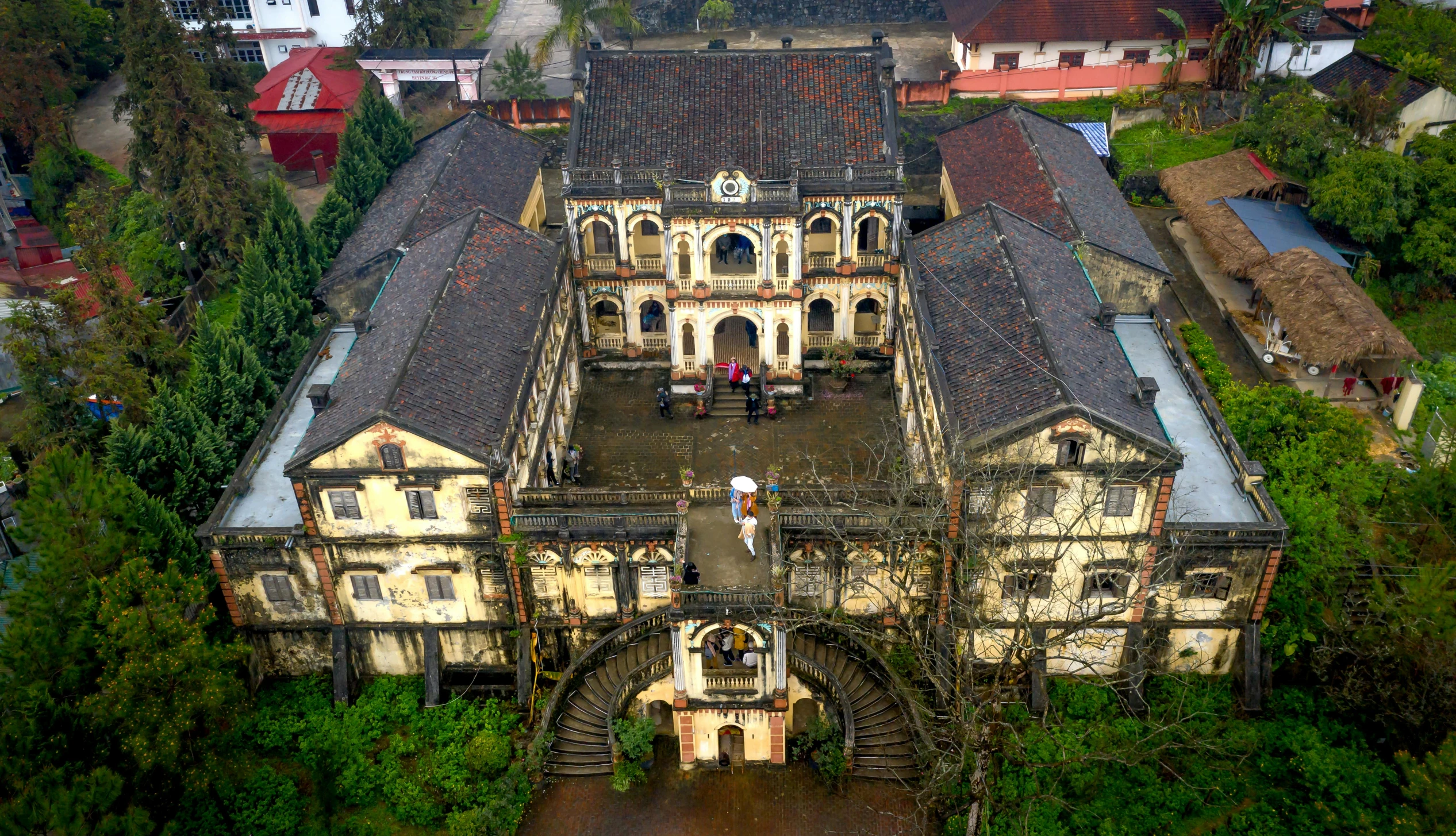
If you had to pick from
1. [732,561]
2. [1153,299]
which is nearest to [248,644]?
[732,561]

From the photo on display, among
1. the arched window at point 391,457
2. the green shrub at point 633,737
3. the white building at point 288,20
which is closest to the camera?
the arched window at point 391,457

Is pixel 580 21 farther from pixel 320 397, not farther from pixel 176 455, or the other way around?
pixel 176 455

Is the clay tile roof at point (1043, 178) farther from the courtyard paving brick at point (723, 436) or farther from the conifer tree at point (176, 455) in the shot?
the conifer tree at point (176, 455)

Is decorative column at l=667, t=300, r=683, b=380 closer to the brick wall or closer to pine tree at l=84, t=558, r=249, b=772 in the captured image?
pine tree at l=84, t=558, r=249, b=772

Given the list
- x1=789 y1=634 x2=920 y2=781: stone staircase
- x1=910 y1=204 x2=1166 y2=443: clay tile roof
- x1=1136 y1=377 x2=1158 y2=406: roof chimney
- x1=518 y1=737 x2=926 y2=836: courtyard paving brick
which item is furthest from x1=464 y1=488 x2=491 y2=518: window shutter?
x1=1136 y1=377 x2=1158 y2=406: roof chimney

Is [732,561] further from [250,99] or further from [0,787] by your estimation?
[250,99]

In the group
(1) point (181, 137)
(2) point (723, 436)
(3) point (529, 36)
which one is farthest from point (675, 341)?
(3) point (529, 36)

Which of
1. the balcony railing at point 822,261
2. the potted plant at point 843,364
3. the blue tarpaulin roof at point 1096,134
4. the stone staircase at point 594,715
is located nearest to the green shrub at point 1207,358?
the potted plant at point 843,364
